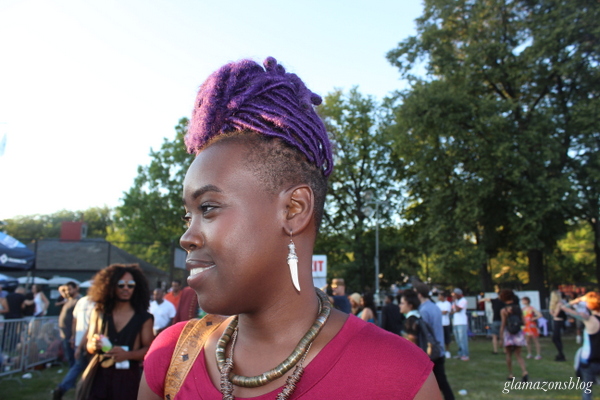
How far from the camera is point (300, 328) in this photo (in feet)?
5.04

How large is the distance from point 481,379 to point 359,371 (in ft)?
32.3

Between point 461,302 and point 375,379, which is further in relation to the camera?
point 461,302

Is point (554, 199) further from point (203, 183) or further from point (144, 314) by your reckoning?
point (203, 183)

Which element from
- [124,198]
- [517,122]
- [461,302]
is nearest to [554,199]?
[517,122]

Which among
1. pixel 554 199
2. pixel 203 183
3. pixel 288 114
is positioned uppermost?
pixel 554 199

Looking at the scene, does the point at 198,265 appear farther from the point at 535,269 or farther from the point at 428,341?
the point at 535,269

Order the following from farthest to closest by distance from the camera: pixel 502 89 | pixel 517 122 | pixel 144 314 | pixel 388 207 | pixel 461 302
→ pixel 388 207
pixel 502 89
pixel 517 122
pixel 461 302
pixel 144 314

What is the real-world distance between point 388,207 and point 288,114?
29.6 meters

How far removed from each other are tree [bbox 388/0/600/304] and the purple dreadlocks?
64.8 ft

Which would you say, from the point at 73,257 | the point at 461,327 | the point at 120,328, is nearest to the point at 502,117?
the point at 461,327

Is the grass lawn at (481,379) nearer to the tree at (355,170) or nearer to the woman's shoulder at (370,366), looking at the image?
the woman's shoulder at (370,366)

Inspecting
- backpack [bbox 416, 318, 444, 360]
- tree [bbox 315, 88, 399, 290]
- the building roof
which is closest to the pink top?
backpack [bbox 416, 318, 444, 360]

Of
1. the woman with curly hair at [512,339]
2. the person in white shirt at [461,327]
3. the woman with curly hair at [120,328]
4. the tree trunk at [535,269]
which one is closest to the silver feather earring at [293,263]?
the woman with curly hair at [120,328]

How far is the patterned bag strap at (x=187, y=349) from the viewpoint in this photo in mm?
1592
